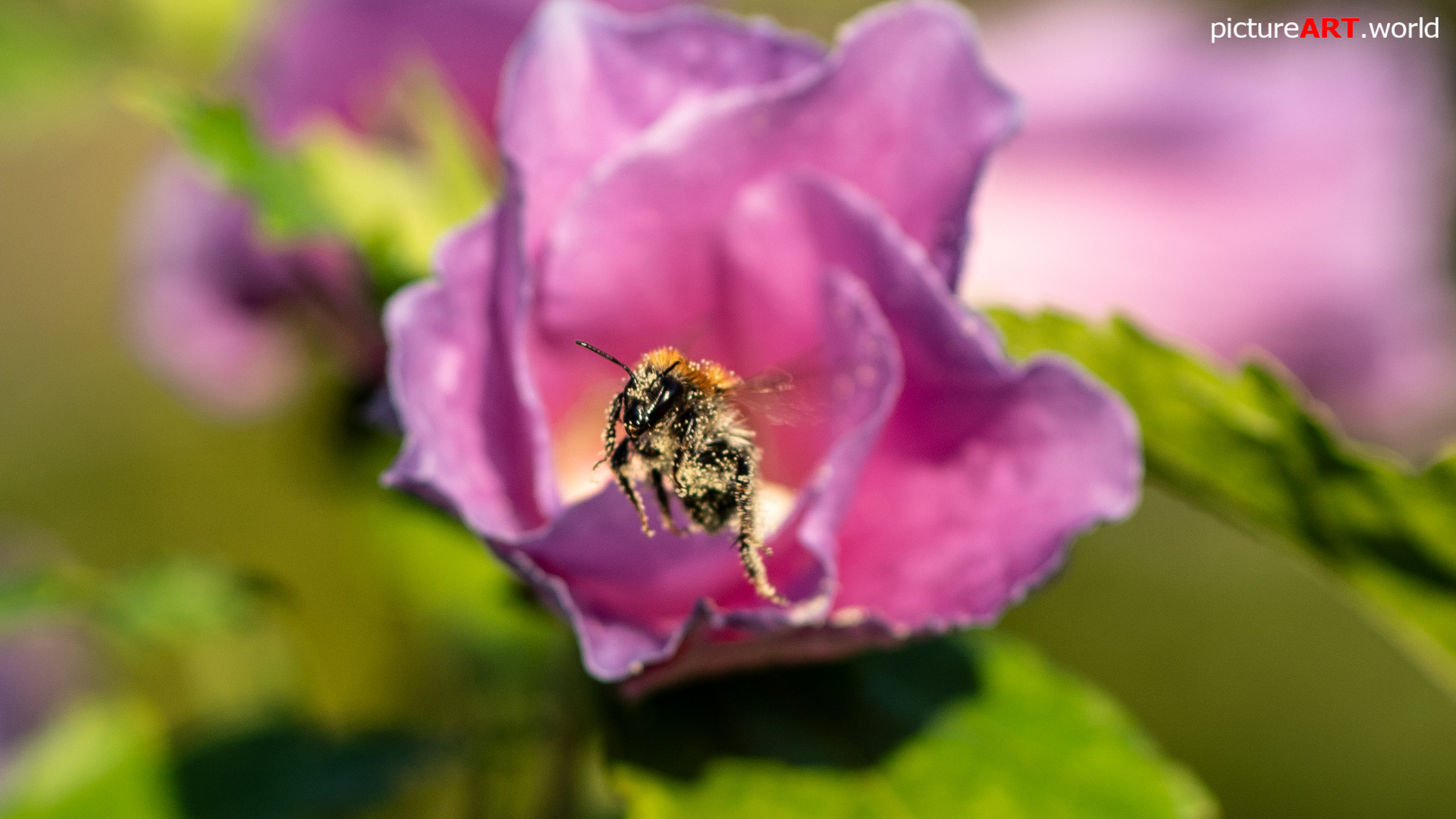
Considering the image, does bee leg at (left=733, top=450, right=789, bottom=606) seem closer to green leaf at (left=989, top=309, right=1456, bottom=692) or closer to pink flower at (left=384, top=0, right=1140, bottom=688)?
pink flower at (left=384, top=0, right=1140, bottom=688)

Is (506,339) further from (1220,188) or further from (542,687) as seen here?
(1220,188)

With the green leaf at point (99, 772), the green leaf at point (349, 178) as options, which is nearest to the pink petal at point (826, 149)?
the green leaf at point (349, 178)

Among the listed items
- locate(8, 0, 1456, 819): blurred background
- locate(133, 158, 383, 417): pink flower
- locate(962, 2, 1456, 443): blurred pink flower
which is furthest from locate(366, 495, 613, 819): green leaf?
locate(962, 2, 1456, 443): blurred pink flower

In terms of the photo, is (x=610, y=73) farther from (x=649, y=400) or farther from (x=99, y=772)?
(x=99, y=772)

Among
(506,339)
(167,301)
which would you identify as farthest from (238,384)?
(506,339)

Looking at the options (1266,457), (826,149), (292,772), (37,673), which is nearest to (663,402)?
(826,149)
